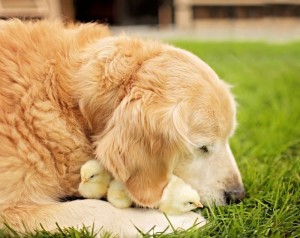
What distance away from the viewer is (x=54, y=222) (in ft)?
6.90

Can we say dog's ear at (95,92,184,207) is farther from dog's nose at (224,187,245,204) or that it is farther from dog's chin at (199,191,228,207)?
dog's nose at (224,187,245,204)

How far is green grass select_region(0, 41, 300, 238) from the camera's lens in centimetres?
222

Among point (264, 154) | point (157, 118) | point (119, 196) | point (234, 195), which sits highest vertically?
point (157, 118)

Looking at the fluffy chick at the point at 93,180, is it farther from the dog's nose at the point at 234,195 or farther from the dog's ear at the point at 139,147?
the dog's nose at the point at 234,195

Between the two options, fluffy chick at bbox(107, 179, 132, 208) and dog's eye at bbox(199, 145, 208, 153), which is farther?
dog's eye at bbox(199, 145, 208, 153)

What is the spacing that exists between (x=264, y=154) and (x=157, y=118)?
1.44 metres

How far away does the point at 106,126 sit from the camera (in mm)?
2246

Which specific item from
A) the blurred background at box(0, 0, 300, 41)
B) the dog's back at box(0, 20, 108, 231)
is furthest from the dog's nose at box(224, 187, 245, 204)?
the blurred background at box(0, 0, 300, 41)

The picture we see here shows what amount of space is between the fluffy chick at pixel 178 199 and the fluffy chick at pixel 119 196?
16 cm

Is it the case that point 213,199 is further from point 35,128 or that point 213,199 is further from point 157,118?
point 35,128

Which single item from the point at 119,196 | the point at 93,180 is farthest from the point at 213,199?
the point at 93,180

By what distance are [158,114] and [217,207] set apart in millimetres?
616

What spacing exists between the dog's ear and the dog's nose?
444 millimetres

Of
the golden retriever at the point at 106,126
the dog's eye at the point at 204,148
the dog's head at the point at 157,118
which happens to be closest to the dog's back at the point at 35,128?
the golden retriever at the point at 106,126
